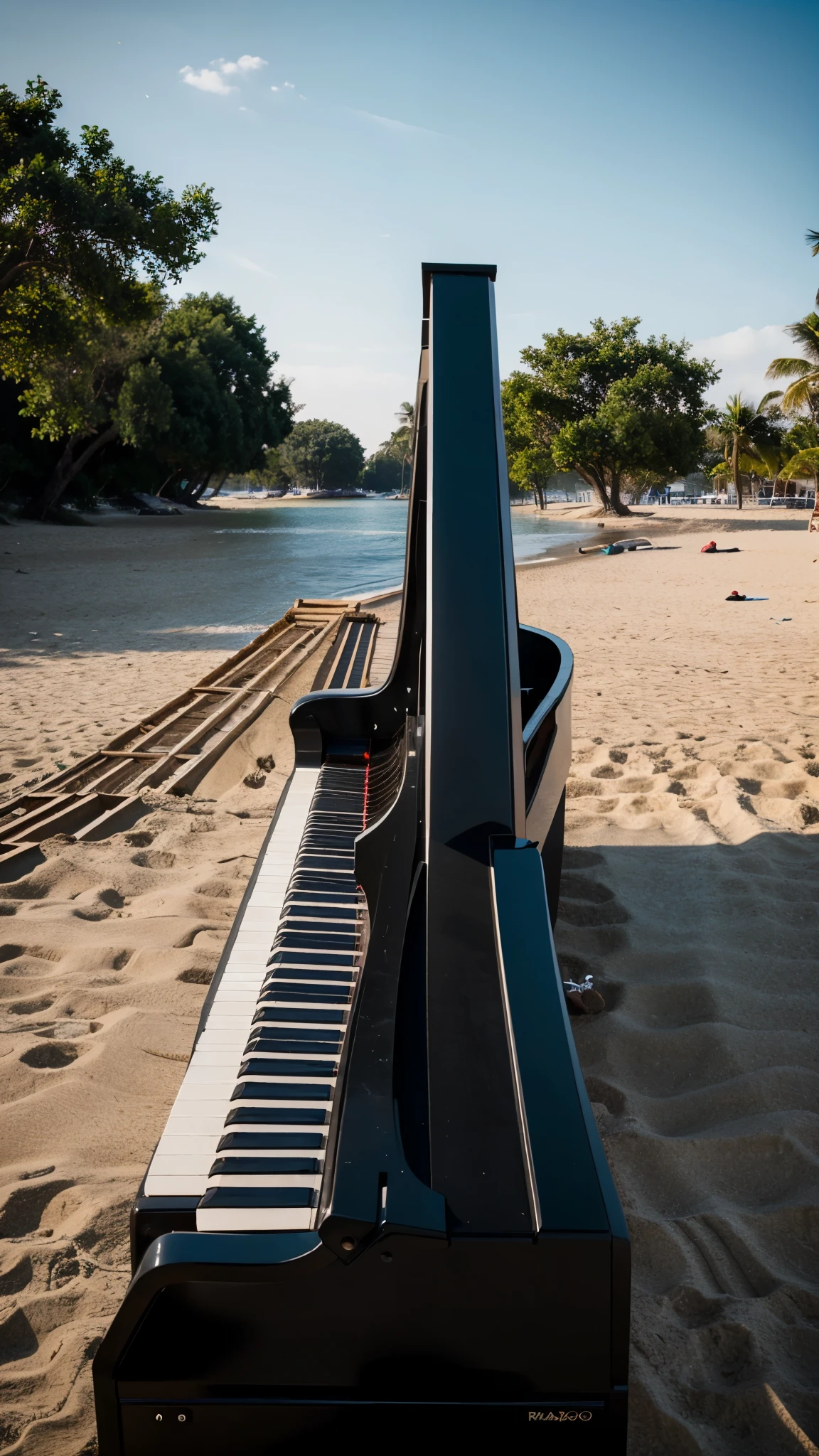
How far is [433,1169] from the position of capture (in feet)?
3.81

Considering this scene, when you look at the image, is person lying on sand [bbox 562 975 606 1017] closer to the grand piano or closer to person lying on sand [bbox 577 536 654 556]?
the grand piano

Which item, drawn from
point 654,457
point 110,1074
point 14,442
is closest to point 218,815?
point 110,1074

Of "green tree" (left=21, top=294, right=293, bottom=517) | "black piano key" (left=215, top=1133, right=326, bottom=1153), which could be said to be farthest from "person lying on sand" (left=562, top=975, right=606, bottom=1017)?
"green tree" (left=21, top=294, right=293, bottom=517)

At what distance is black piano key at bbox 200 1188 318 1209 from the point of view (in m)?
1.27

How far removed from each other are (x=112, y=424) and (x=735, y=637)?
36.4 meters

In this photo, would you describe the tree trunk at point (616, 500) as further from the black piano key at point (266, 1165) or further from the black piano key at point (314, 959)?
the black piano key at point (266, 1165)

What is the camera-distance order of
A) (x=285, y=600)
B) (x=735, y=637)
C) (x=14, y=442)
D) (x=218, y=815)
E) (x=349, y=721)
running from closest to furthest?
1. (x=349, y=721)
2. (x=218, y=815)
3. (x=735, y=637)
4. (x=285, y=600)
5. (x=14, y=442)

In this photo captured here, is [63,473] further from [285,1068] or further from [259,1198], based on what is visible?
[259,1198]

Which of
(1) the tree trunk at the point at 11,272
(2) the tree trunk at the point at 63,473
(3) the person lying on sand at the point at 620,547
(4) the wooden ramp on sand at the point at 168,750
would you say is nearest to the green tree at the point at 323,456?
(2) the tree trunk at the point at 63,473

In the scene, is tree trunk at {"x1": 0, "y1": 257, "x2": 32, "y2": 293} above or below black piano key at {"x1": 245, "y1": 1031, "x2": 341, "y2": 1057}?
above

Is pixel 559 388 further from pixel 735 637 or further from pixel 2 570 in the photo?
pixel 735 637

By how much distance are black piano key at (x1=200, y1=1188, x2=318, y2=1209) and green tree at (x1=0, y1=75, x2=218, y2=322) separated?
73.8 ft

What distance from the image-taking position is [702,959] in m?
3.39

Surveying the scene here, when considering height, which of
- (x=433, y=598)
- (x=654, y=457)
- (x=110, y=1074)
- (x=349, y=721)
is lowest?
(x=110, y=1074)
